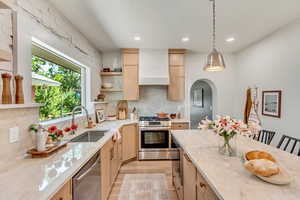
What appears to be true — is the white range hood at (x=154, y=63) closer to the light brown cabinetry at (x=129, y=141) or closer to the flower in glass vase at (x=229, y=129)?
the light brown cabinetry at (x=129, y=141)

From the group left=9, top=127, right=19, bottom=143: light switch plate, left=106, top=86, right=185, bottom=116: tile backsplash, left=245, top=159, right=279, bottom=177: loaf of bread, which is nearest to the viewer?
left=245, top=159, right=279, bottom=177: loaf of bread

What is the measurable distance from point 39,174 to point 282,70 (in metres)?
3.73

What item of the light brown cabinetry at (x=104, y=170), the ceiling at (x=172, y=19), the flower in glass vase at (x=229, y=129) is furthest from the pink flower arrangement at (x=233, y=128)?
the ceiling at (x=172, y=19)

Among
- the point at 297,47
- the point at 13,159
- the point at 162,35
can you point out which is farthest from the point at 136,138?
the point at 297,47

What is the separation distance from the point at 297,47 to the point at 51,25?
3604 mm

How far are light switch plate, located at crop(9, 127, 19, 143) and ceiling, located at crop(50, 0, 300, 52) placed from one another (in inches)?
61.4

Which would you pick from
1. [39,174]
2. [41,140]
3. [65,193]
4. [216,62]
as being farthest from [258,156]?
A: [41,140]

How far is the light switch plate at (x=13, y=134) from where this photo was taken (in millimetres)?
1324

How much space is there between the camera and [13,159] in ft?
4.43

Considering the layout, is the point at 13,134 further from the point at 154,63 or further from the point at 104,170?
the point at 154,63

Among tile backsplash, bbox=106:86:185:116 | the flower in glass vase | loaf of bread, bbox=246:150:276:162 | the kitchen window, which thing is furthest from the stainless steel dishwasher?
tile backsplash, bbox=106:86:185:116

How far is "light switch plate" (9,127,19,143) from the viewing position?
1.32m

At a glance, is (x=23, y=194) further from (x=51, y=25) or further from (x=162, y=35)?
(x=162, y=35)

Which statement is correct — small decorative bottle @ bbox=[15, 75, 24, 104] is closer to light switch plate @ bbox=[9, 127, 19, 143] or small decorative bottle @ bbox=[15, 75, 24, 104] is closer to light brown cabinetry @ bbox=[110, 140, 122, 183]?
light switch plate @ bbox=[9, 127, 19, 143]
